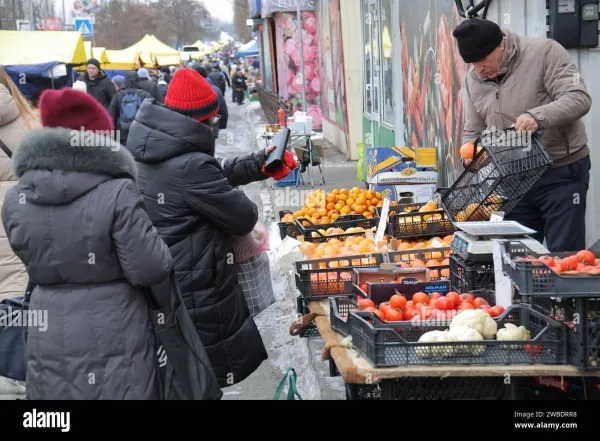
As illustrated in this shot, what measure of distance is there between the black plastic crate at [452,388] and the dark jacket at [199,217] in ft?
5.24

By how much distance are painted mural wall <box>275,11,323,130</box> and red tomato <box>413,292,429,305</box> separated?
68.1 ft

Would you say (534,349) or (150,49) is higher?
(150,49)

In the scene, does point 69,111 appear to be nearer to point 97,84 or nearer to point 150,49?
point 97,84

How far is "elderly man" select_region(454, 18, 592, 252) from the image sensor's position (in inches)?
210

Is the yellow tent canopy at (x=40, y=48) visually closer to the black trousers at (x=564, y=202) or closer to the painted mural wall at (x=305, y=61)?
the painted mural wall at (x=305, y=61)

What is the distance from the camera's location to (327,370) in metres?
6.38

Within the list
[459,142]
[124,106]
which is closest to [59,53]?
[124,106]

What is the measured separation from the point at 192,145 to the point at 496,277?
5.93 feet

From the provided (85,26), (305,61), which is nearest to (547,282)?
(305,61)

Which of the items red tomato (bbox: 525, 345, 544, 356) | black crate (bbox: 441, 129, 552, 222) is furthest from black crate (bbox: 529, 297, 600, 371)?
black crate (bbox: 441, 129, 552, 222)

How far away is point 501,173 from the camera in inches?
196

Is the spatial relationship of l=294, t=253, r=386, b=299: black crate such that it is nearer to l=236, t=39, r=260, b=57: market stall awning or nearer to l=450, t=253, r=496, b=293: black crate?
l=450, t=253, r=496, b=293: black crate

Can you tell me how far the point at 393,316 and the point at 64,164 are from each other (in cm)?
169

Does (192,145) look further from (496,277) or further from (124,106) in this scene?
(124,106)
